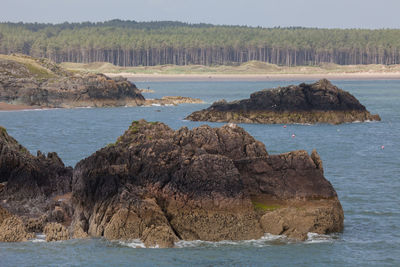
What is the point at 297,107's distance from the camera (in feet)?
231

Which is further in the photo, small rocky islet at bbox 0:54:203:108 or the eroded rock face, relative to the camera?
small rocky islet at bbox 0:54:203:108

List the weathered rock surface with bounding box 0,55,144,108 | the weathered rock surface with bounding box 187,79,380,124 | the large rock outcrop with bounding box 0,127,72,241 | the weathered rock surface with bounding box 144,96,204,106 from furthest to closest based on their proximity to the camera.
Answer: the weathered rock surface with bounding box 144,96,204,106
the weathered rock surface with bounding box 0,55,144,108
the weathered rock surface with bounding box 187,79,380,124
the large rock outcrop with bounding box 0,127,72,241

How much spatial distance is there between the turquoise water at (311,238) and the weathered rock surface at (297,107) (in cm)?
212

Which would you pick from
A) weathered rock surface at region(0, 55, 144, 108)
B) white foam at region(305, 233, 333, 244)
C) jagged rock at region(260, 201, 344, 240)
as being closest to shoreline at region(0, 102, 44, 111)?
weathered rock surface at region(0, 55, 144, 108)

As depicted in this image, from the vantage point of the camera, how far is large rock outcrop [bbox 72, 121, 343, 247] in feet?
79.2

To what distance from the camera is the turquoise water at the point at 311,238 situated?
22.7m

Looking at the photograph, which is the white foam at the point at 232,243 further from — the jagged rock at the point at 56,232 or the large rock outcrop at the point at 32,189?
the large rock outcrop at the point at 32,189

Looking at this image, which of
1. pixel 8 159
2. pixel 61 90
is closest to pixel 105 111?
pixel 61 90

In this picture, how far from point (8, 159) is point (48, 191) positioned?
81.9 inches

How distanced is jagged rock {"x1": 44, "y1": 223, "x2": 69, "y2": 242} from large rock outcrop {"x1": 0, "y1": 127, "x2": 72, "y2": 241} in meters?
0.75

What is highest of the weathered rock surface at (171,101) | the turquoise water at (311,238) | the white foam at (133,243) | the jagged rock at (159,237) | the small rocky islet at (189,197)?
the small rocky islet at (189,197)

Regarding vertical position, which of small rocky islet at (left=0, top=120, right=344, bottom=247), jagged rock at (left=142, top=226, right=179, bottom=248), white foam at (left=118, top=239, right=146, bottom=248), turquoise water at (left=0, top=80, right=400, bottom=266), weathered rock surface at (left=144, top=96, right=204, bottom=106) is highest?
small rocky islet at (left=0, top=120, right=344, bottom=247)

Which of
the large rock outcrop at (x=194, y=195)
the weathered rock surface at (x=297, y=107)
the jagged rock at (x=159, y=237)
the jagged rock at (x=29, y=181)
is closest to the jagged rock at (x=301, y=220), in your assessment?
the large rock outcrop at (x=194, y=195)

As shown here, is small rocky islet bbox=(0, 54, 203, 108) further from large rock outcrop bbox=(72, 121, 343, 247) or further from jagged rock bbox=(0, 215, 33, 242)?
jagged rock bbox=(0, 215, 33, 242)
